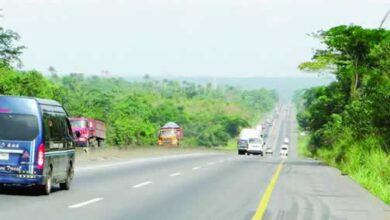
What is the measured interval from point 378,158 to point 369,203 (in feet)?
38.3

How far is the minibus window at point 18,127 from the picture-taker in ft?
55.0

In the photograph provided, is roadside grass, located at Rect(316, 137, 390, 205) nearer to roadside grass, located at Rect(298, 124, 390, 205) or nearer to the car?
roadside grass, located at Rect(298, 124, 390, 205)

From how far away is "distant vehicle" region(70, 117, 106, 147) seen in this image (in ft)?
195

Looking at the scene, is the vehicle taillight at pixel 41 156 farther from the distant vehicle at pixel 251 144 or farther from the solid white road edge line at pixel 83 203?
the distant vehicle at pixel 251 144

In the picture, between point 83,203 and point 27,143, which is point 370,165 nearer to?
point 83,203

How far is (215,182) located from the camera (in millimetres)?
24969

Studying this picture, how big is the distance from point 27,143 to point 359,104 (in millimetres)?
28966

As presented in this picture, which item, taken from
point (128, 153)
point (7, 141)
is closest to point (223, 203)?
point (7, 141)

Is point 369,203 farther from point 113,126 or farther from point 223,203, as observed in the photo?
Result: point 113,126

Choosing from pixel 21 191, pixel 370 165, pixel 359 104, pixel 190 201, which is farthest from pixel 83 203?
pixel 359 104

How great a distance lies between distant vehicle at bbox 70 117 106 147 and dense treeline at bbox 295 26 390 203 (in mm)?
16207

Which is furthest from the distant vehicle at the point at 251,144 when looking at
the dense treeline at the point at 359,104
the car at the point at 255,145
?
the dense treeline at the point at 359,104

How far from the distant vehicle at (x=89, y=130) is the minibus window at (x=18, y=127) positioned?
37466mm

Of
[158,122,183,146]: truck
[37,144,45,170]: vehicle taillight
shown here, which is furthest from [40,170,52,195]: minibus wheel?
[158,122,183,146]: truck
